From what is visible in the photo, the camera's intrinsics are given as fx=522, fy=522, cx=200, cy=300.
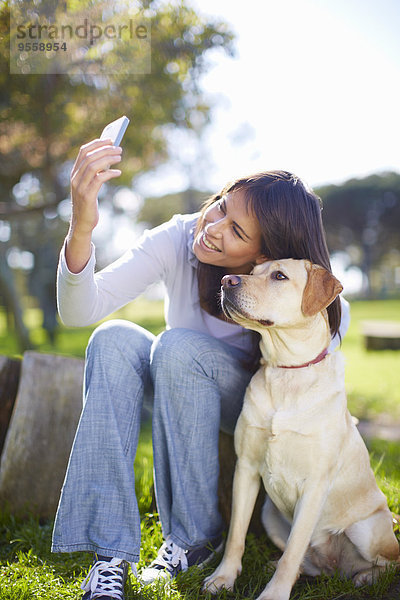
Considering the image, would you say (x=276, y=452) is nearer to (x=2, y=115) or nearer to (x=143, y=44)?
(x=143, y=44)

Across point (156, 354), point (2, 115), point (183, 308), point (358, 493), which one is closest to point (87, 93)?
point (2, 115)

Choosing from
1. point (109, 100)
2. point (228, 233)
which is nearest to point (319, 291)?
point (228, 233)

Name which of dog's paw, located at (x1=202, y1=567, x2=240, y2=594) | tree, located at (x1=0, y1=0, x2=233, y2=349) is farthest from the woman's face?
tree, located at (x1=0, y1=0, x2=233, y2=349)

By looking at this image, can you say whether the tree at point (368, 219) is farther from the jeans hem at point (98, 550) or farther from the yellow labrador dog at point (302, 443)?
the jeans hem at point (98, 550)

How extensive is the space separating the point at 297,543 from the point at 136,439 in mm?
761

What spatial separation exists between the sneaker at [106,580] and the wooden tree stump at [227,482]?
30.7 inches

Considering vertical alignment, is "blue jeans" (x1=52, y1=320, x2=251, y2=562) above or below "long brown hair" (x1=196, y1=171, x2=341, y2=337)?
below

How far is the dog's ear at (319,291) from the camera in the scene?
6.86 feet

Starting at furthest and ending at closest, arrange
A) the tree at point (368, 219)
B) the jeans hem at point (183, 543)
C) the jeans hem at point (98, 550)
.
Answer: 1. the tree at point (368, 219)
2. the jeans hem at point (183, 543)
3. the jeans hem at point (98, 550)

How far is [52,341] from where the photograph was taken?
12.2m

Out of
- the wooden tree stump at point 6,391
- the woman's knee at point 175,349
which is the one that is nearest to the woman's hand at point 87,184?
the woman's knee at point 175,349

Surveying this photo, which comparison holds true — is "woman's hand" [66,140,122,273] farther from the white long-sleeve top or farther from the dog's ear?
the dog's ear

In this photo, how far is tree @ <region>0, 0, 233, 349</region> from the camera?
14.6ft

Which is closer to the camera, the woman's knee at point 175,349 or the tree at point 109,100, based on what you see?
the woman's knee at point 175,349
